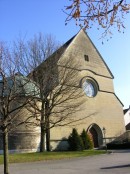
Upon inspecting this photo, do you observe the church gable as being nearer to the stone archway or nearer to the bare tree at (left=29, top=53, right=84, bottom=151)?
the bare tree at (left=29, top=53, right=84, bottom=151)

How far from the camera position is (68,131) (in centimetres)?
3822

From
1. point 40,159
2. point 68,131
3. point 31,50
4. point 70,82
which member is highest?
point 31,50

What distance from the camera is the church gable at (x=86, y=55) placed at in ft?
141

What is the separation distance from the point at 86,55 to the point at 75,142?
14.1 m

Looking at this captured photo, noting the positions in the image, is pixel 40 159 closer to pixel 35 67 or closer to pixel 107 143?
pixel 35 67

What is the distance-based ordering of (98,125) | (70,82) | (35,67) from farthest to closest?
(98,125)
(70,82)
(35,67)

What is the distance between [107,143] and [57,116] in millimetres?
11424

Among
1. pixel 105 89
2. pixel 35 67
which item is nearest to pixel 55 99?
pixel 35 67

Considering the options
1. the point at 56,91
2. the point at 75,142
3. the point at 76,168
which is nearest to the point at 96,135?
the point at 75,142

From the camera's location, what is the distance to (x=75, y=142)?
3638cm

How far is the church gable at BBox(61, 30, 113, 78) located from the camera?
43000 mm

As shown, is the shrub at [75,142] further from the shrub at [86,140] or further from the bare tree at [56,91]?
the bare tree at [56,91]

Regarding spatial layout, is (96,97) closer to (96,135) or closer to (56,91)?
(96,135)

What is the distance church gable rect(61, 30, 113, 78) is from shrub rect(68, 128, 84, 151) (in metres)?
10.0
